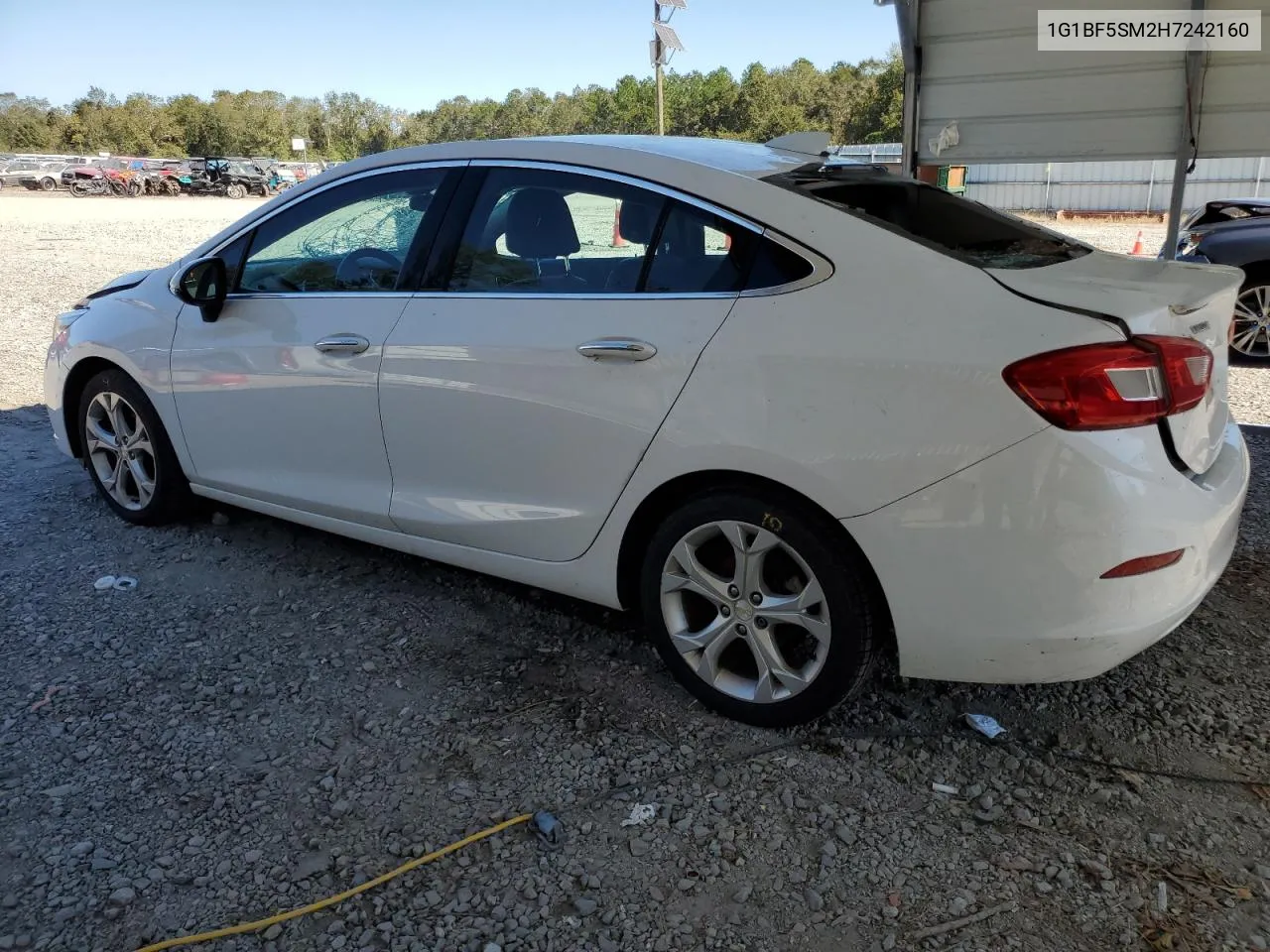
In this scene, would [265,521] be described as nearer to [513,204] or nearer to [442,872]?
[513,204]

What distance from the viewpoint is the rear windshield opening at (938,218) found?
2699 millimetres

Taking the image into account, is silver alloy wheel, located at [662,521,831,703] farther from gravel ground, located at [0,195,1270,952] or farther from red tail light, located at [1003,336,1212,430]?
red tail light, located at [1003,336,1212,430]

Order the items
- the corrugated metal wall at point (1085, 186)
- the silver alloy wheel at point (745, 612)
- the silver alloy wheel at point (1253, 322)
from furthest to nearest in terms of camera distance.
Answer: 1. the corrugated metal wall at point (1085, 186)
2. the silver alloy wheel at point (1253, 322)
3. the silver alloy wheel at point (745, 612)

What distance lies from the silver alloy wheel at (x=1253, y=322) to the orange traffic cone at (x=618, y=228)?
683 cm

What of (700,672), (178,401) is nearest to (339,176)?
(178,401)

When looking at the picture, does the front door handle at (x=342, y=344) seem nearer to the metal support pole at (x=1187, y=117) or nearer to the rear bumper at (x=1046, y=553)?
the rear bumper at (x=1046, y=553)

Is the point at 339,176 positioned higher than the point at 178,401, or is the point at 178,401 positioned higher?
the point at 339,176

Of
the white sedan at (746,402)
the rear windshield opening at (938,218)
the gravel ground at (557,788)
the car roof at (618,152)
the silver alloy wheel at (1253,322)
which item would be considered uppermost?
the car roof at (618,152)

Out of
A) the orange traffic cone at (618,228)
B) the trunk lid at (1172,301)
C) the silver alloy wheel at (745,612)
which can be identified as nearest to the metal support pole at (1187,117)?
the trunk lid at (1172,301)

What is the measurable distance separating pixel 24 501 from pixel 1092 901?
5.03m

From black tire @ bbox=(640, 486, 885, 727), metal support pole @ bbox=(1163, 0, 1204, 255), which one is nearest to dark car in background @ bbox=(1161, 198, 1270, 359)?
metal support pole @ bbox=(1163, 0, 1204, 255)

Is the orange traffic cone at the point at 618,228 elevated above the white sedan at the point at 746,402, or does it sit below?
above

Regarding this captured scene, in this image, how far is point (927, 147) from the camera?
20.4 feet

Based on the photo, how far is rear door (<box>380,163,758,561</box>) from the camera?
2.77 metres
